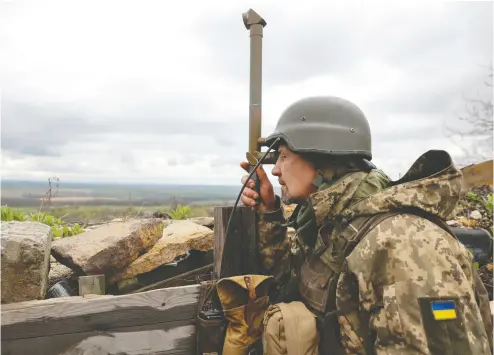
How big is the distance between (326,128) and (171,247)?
1.82 metres

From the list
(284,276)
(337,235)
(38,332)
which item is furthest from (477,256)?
(38,332)

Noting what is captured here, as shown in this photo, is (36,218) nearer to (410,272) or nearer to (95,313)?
(95,313)

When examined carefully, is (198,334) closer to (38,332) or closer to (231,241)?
(231,241)

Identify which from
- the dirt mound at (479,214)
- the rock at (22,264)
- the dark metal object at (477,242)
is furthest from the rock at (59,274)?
the dirt mound at (479,214)

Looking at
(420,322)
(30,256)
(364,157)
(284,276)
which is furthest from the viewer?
(284,276)

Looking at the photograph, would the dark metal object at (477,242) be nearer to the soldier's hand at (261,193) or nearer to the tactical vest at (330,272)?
the soldier's hand at (261,193)

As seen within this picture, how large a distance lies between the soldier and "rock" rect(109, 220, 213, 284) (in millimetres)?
755

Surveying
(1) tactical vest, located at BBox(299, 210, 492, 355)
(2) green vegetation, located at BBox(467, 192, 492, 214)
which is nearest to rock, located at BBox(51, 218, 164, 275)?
(1) tactical vest, located at BBox(299, 210, 492, 355)

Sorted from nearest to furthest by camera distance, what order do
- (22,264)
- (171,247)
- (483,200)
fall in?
(22,264)
(171,247)
(483,200)

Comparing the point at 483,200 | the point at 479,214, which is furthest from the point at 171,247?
the point at 483,200

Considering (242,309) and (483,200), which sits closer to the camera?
(242,309)

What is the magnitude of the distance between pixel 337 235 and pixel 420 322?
76 centimetres

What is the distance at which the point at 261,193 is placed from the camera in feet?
11.4

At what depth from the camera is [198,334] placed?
289cm
